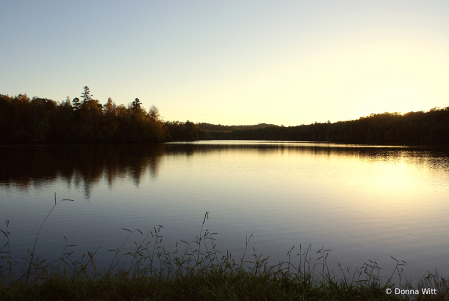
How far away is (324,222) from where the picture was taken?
8.27m

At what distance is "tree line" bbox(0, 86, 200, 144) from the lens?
2527 inches

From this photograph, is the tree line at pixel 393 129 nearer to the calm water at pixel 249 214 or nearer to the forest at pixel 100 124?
the forest at pixel 100 124

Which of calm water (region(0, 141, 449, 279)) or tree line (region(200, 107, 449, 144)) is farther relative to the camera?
tree line (region(200, 107, 449, 144))

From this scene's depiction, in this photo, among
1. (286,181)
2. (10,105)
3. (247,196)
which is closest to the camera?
(247,196)

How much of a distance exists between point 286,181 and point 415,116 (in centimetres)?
9717

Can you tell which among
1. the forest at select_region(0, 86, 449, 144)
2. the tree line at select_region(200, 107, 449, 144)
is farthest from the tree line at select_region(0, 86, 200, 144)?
the tree line at select_region(200, 107, 449, 144)

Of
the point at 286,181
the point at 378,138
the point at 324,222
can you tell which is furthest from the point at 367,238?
the point at 378,138

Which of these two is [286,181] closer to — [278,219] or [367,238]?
[278,219]

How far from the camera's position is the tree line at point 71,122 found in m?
64.2

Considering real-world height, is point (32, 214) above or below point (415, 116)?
below

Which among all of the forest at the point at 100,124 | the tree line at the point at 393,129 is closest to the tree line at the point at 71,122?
the forest at the point at 100,124

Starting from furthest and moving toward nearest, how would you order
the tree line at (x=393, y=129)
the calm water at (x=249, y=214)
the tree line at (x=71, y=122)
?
1. the tree line at (x=393, y=129)
2. the tree line at (x=71, y=122)
3. the calm water at (x=249, y=214)

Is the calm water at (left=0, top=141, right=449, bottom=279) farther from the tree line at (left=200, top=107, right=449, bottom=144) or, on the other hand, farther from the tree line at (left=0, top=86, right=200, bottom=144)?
the tree line at (left=200, top=107, right=449, bottom=144)

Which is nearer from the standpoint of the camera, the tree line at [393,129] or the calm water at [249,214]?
the calm water at [249,214]
